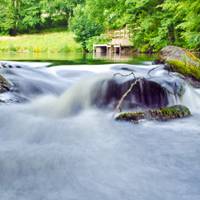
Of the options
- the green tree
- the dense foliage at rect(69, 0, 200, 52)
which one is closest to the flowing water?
the dense foliage at rect(69, 0, 200, 52)

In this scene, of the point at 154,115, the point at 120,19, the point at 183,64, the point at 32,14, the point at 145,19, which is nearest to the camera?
the point at 154,115

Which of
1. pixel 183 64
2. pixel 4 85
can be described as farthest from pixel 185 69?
pixel 4 85

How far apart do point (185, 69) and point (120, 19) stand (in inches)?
504

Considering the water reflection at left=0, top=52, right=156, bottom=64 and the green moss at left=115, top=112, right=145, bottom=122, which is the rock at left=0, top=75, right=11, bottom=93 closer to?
the green moss at left=115, top=112, right=145, bottom=122

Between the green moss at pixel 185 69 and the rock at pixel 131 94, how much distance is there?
7.39 feet

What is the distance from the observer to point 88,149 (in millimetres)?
4320

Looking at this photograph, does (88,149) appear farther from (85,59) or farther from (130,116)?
(85,59)

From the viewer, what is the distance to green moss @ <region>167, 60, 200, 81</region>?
8.82m

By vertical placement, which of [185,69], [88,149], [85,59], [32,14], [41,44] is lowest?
[41,44]

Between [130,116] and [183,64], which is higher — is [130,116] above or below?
below

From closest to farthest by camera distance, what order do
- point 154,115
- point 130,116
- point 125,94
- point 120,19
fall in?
point 130,116 → point 154,115 → point 125,94 → point 120,19

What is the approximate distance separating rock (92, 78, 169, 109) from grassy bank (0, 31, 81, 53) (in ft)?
75.5

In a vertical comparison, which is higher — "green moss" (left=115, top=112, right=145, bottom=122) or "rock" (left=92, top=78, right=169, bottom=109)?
"rock" (left=92, top=78, right=169, bottom=109)

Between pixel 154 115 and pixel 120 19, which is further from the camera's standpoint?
pixel 120 19
